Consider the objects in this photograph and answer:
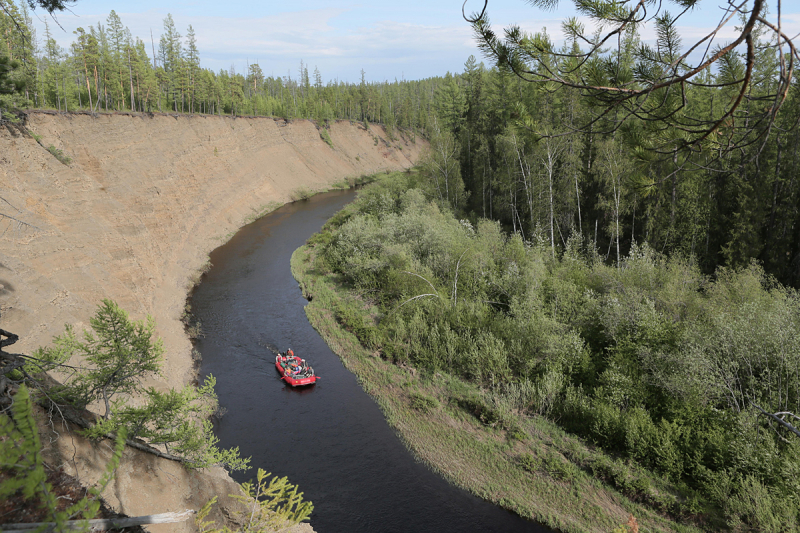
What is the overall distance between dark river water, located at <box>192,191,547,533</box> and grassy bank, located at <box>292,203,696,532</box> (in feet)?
2.26

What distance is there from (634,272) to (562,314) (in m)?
→ 4.22

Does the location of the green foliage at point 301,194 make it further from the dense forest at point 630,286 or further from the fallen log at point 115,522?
the fallen log at point 115,522

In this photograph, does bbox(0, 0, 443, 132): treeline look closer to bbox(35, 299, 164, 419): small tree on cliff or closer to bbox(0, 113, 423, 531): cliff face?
bbox(0, 113, 423, 531): cliff face

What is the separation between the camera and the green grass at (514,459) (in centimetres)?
1516

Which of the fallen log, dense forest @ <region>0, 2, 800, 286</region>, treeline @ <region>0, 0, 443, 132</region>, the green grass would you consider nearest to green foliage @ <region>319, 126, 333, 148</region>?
treeline @ <region>0, 0, 443, 132</region>

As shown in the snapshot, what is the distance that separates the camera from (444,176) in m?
42.2

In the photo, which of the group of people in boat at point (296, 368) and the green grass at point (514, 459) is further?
the group of people in boat at point (296, 368)

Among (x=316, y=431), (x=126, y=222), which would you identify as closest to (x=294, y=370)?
(x=316, y=431)

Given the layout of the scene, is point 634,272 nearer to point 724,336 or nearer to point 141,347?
point 724,336

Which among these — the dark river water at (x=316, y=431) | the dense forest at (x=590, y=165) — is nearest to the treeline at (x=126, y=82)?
the dense forest at (x=590, y=165)

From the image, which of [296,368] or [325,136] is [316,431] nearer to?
[296,368]

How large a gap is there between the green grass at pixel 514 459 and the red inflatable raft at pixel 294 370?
255 centimetres

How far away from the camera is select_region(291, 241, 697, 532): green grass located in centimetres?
1516

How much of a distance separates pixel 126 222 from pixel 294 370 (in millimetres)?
16701
